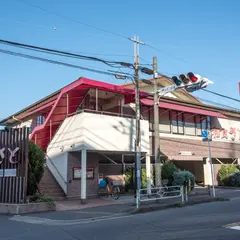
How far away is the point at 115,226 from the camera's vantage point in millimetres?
10516

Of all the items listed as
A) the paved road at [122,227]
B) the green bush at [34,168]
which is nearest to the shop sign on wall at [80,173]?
the green bush at [34,168]

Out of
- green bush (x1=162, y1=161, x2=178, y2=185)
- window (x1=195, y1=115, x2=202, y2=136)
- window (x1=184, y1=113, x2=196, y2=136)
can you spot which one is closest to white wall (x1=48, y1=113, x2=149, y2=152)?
green bush (x1=162, y1=161, x2=178, y2=185)

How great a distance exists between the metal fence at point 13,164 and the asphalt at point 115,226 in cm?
175

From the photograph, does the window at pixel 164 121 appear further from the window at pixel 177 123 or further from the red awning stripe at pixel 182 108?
the red awning stripe at pixel 182 108

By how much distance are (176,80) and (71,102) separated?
7.99m

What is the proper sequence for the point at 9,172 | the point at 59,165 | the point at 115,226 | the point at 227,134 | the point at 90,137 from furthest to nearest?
1. the point at 227,134
2. the point at 59,165
3. the point at 90,137
4. the point at 9,172
5. the point at 115,226

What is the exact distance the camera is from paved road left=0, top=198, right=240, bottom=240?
877cm

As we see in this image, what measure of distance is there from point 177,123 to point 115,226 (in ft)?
54.2

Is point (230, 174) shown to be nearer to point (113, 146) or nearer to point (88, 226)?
point (113, 146)

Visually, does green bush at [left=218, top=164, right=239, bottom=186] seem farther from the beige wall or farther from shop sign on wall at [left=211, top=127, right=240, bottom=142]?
shop sign on wall at [left=211, top=127, right=240, bottom=142]

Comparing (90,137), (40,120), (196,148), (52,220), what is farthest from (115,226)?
(196,148)

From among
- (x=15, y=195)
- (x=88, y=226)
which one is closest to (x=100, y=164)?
(x=15, y=195)

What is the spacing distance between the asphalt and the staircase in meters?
4.45

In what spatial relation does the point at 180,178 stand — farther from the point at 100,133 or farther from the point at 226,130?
the point at 226,130
